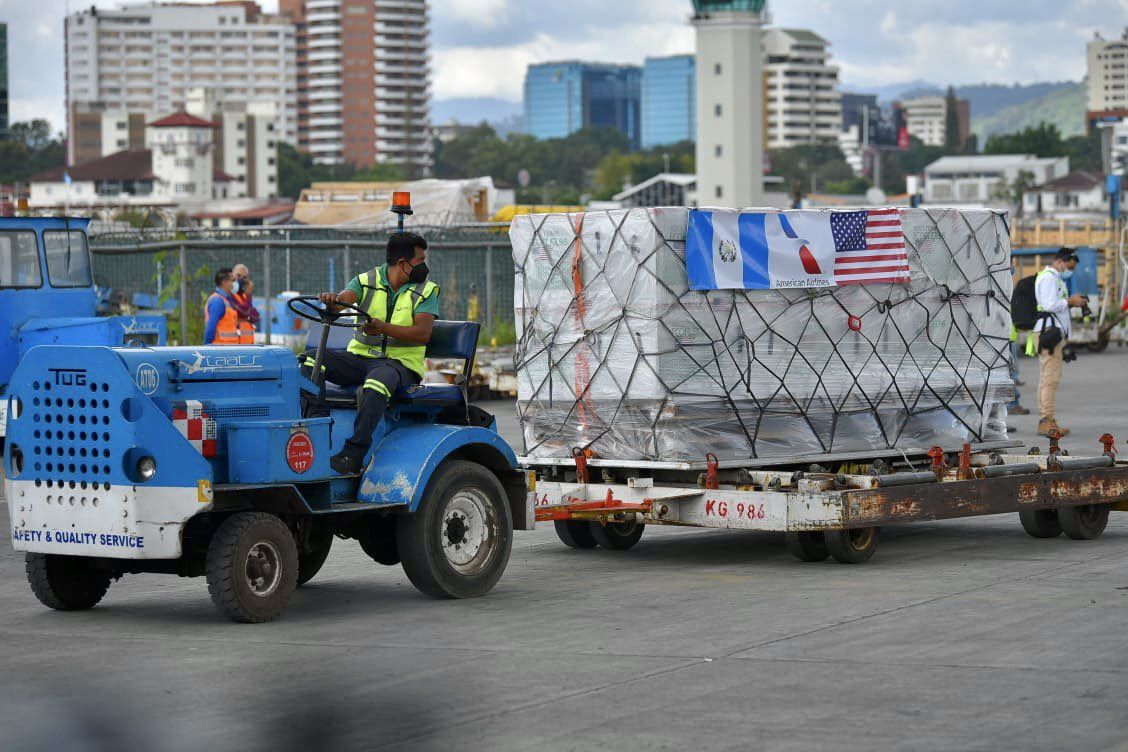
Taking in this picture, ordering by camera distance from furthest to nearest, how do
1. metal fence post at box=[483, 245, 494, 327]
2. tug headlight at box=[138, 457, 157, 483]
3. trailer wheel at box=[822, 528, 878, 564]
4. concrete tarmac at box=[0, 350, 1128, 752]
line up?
metal fence post at box=[483, 245, 494, 327]
trailer wheel at box=[822, 528, 878, 564]
tug headlight at box=[138, 457, 157, 483]
concrete tarmac at box=[0, 350, 1128, 752]

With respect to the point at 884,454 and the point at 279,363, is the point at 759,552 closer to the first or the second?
the point at 884,454

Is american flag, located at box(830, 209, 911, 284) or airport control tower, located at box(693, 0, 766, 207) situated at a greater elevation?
airport control tower, located at box(693, 0, 766, 207)

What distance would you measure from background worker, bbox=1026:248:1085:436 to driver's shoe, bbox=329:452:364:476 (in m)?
11.8

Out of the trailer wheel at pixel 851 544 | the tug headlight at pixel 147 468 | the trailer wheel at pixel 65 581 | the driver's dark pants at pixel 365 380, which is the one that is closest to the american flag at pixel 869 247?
the trailer wheel at pixel 851 544

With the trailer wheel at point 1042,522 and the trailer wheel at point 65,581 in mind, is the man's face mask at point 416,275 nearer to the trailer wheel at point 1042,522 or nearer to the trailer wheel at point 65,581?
the trailer wheel at point 65,581

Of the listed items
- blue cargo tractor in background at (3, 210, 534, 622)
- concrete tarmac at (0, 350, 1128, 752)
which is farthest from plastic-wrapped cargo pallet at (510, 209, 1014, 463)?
blue cargo tractor in background at (3, 210, 534, 622)

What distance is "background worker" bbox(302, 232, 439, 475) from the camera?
10.2 meters

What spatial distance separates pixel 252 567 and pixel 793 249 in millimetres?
4487

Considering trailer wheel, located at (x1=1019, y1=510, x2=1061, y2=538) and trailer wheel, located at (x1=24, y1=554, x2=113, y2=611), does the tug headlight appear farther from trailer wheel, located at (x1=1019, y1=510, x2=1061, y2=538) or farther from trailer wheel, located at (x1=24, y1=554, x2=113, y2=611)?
trailer wheel, located at (x1=1019, y1=510, x2=1061, y2=538)

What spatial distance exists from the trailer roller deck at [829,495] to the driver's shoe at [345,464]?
4.42ft

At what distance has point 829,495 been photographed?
11.2 metres

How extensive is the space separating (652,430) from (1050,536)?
10.8 ft

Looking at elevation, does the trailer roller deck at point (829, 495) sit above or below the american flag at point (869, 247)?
below

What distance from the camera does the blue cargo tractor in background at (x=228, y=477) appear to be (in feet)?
30.3
